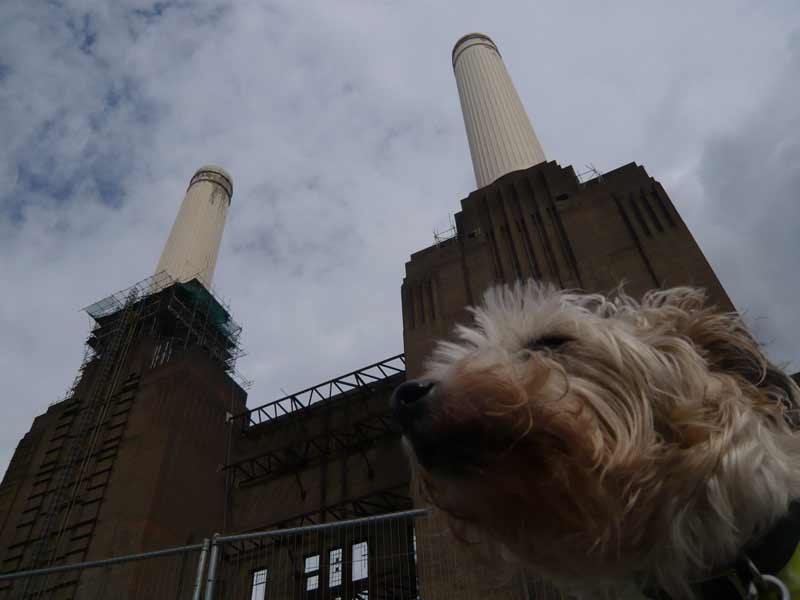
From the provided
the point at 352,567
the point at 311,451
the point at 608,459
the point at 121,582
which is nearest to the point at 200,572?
the point at 608,459

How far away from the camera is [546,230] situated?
16.7m

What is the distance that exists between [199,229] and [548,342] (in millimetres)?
38558

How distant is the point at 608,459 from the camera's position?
1747 millimetres

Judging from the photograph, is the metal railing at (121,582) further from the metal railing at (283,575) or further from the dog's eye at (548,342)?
the dog's eye at (548,342)

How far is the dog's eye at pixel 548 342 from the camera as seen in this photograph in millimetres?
2129

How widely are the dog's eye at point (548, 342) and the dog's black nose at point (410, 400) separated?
1.76 ft

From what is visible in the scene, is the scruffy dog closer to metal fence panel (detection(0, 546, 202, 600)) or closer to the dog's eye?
the dog's eye

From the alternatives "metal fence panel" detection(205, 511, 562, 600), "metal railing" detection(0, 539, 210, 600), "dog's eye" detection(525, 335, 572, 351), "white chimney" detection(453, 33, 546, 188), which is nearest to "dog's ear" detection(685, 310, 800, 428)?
"dog's eye" detection(525, 335, 572, 351)

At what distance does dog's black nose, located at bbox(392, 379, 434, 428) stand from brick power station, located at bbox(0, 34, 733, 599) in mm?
12650

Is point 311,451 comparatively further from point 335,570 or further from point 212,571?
point 212,571

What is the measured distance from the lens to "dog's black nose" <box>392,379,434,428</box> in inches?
71.3

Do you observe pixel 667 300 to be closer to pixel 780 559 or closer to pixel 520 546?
pixel 780 559

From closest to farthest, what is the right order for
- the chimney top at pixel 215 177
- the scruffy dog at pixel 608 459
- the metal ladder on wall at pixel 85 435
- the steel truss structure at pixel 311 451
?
the scruffy dog at pixel 608 459 → the metal ladder on wall at pixel 85 435 → the steel truss structure at pixel 311 451 → the chimney top at pixel 215 177

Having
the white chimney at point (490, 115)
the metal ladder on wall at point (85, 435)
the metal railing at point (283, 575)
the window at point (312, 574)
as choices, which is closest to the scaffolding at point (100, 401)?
the metal ladder on wall at point (85, 435)
